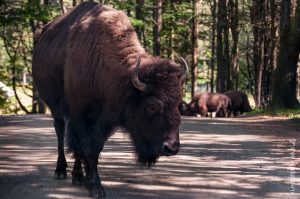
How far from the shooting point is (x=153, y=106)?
6.57 metres

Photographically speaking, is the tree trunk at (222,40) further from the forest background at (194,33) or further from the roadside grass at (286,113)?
the roadside grass at (286,113)

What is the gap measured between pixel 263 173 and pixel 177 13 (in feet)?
77.9

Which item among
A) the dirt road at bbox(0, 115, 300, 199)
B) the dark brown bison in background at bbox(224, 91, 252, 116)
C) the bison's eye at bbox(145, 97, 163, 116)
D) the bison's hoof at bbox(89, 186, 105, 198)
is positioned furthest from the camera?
the dark brown bison in background at bbox(224, 91, 252, 116)

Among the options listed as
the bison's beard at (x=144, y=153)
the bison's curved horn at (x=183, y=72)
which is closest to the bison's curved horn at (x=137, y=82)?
the bison's curved horn at (x=183, y=72)

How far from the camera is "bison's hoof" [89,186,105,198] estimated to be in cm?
691

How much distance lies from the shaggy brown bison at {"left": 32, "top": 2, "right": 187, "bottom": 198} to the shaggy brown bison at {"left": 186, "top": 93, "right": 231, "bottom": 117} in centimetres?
2366

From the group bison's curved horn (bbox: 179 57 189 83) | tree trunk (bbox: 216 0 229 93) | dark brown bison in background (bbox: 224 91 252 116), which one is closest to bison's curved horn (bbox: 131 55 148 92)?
bison's curved horn (bbox: 179 57 189 83)

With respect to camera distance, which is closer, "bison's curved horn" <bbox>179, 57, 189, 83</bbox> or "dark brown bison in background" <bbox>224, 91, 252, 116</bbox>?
"bison's curved horn" <bbox>179, 57, 189, 83</bbox>

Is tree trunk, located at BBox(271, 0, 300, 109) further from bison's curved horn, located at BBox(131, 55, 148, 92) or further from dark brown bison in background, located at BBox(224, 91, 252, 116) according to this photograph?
bison's curved horn, located at BBox(131, 55, 148, 92)

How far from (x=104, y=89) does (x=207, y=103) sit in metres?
25.2

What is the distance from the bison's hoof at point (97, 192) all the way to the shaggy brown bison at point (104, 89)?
0.5 inches

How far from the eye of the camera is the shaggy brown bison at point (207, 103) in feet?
104

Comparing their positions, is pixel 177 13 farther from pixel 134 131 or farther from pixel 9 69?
pixel 134 131

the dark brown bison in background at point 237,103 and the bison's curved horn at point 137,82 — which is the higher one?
the bison's curved horn at point 137,82
